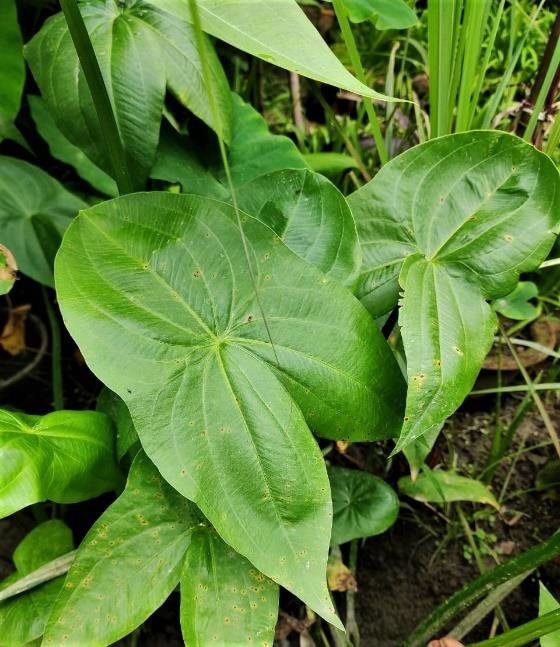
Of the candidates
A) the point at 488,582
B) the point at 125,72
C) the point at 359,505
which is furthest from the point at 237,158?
the point at 488,582

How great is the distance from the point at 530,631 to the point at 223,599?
30cm

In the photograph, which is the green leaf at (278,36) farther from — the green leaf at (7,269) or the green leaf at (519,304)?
the green leaf at (519,304)

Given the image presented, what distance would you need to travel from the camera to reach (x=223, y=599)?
1.90 ft

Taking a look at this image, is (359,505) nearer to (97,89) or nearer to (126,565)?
(126,565)

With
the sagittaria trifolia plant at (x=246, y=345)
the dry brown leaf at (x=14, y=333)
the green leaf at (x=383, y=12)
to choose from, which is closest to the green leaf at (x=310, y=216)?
the sagittaria trifolia plant at (x=246, y=345)

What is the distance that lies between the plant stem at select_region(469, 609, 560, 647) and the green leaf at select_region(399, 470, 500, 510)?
0.33m

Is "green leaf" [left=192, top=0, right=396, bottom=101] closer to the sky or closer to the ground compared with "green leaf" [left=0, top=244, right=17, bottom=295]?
closer to the sky

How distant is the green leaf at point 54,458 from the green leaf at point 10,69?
0.49 m

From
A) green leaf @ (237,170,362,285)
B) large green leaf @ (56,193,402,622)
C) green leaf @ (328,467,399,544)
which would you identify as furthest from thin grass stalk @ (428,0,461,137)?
green leaf @ (328,467,399,544)

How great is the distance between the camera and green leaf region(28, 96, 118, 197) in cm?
95

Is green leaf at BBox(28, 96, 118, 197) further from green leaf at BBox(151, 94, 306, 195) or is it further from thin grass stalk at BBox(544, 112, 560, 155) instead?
thin grass stalk at BBox(544, 112, 560, 155)

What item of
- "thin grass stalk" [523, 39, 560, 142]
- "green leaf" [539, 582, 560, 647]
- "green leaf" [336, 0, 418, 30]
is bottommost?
"green leaf" [539, 582, 560, 647]

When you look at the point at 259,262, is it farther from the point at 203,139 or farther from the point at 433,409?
the point at 203,139

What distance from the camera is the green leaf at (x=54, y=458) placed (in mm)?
518
